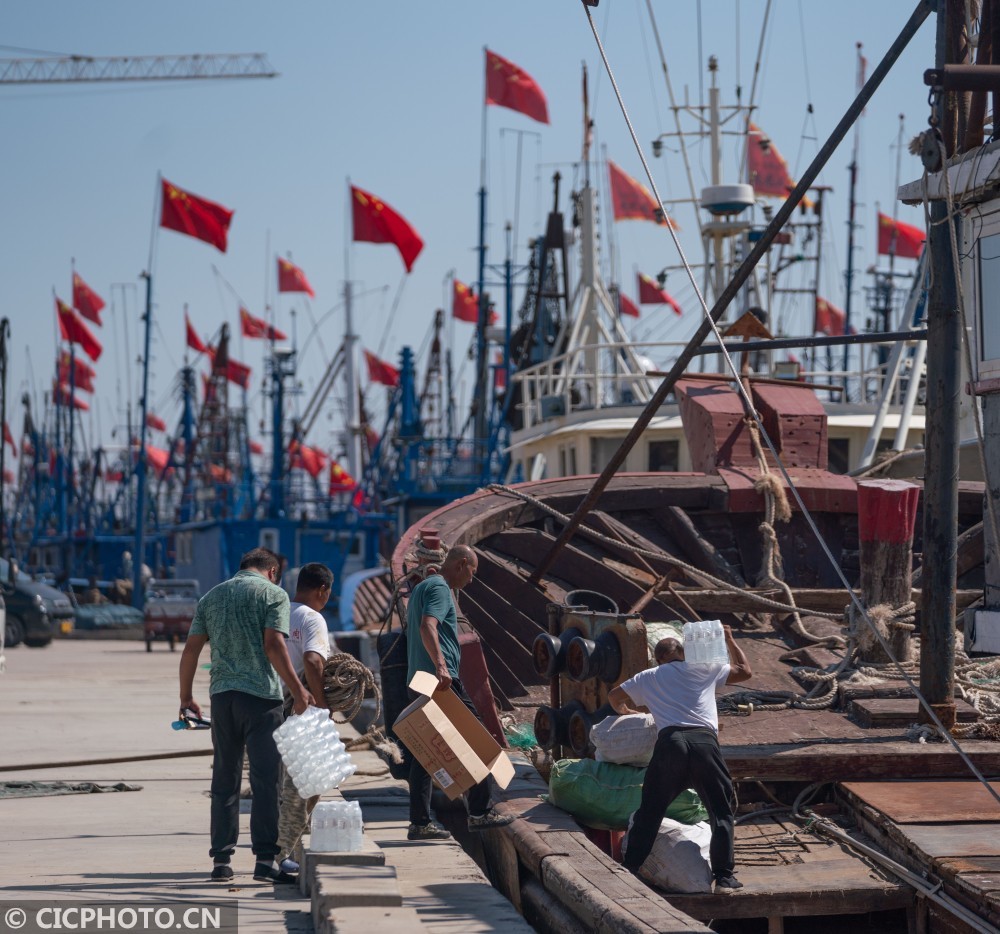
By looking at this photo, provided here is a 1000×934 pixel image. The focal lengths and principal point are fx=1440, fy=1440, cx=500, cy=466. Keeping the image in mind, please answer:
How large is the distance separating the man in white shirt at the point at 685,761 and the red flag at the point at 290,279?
50016 mm

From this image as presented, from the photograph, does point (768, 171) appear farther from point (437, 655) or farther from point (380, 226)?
point (437, 655)

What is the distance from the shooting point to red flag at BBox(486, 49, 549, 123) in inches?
1355

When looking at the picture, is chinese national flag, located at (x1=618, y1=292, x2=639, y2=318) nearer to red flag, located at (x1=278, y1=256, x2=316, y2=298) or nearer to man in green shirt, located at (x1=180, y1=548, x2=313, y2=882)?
red flag, located at (x1=278, y1=256, x2=316, y2=298)

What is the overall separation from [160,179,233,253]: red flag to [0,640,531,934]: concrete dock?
99.9 ft

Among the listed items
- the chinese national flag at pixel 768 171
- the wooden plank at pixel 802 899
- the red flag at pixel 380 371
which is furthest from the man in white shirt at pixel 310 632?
the red flag at pixel 380 371

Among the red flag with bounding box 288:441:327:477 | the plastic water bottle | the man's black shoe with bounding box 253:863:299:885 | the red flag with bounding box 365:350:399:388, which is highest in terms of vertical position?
the red flag with bounding box 365:350:399:388

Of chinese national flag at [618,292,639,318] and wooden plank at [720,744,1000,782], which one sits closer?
wooden plank at [720,744,1000,782]

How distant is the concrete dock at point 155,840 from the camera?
5.98m

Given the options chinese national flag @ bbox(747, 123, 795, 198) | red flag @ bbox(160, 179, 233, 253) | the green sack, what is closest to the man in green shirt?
the green sack

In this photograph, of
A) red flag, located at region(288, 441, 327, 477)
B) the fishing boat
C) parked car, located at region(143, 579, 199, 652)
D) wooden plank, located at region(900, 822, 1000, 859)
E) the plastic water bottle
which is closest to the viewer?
the plastic water bottle

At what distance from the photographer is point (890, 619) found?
31.3ft

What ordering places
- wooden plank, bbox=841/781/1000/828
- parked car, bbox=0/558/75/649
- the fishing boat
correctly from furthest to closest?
parked car, bbox=0/558/75/649, wooden plank, bbox=841/781/1000/828, the fishing boat

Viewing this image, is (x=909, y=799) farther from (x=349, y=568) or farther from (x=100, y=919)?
(x=349, y=568)

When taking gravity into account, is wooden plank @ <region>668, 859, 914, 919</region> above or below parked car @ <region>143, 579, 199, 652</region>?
above
